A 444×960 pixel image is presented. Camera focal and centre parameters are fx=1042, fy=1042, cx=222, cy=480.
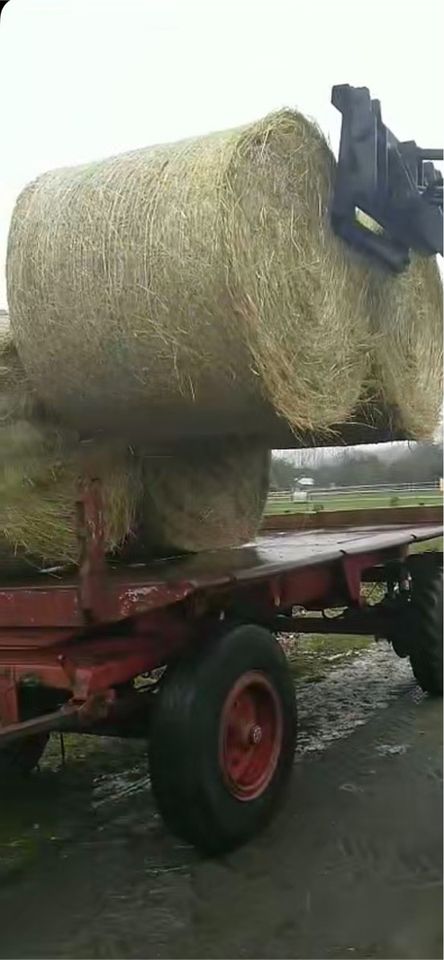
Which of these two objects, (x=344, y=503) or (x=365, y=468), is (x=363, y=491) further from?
(x=344, y=503)

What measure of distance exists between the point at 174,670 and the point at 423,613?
2394mm

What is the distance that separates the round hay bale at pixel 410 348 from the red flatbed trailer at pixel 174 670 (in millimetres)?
655

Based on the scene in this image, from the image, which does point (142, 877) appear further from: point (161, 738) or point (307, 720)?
point (307, 720)

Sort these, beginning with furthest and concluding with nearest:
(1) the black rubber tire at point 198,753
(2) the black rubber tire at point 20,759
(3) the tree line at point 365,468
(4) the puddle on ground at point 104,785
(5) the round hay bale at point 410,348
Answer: (2) the black rubber tire at point 20,759 < (5) the round hay bale at point 410,348 < (4) the puddle on ground at point 104,785 < (1) the black rubber tire at point 198,753 < (3) the tree line at point 365,468

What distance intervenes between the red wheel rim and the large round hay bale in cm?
102

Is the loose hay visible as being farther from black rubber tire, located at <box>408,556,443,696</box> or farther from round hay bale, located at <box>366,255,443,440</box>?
black rubber tire, located at <box>408,556,443,696</box>

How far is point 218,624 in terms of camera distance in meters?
3.97

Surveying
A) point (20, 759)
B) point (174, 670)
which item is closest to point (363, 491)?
point (174, 670)

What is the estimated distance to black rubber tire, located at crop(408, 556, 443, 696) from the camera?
18.2ft

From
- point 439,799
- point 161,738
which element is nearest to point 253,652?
point 161,738

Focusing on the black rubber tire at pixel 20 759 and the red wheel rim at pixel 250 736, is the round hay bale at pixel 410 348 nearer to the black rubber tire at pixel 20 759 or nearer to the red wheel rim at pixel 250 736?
Answer: the red wheel rim at pixel 250 736

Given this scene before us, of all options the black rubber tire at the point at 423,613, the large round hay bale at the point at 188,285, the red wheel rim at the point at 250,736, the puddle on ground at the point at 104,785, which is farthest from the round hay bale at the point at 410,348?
the puddle on ground at the point at 104,785

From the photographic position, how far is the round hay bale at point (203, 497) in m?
4.32

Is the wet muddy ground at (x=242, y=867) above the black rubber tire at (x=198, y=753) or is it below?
below
